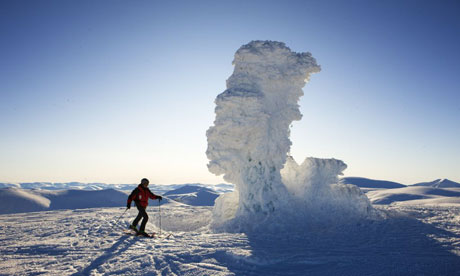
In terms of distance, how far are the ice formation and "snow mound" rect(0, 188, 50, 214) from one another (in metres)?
36.0

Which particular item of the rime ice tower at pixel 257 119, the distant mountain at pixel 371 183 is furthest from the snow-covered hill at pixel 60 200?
the distant mountain at pixel 371 183

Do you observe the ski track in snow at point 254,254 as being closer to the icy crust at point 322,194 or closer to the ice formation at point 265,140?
the icy crust at point 322,194

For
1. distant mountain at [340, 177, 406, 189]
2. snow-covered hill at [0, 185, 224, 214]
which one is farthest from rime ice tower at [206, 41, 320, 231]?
distant mountain at [340, 177, 406, 189]

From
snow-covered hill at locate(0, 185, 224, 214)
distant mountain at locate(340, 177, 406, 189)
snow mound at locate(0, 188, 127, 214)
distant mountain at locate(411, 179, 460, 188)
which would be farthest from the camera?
distant mountain at locate(340, 177, 406, 189)

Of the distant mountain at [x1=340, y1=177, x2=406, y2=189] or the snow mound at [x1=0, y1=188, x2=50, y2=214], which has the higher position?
the distant mountain at [x1=340, y1=177, x2=406, y2=189]

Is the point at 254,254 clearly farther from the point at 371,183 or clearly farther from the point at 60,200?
the point at 371,183

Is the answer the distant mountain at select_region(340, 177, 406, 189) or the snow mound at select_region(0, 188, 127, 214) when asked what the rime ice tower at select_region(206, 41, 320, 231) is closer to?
the snow mound at select_region(0, 188, 127, 214)

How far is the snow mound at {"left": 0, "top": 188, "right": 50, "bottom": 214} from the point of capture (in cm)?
3812

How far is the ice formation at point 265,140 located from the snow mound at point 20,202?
3602 centimetres

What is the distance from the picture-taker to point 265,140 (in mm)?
15750

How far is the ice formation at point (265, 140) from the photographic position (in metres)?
15.2

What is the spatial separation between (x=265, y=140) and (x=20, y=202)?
41988 millimetres

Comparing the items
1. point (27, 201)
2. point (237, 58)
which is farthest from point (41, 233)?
point (27, 201)

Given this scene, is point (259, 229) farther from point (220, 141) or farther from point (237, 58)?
point (237, 58)
